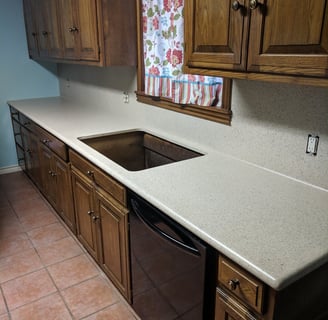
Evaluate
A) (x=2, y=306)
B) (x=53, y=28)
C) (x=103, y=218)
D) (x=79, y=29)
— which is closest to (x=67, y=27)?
(x=79, y=29)

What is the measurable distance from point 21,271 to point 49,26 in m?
2.17

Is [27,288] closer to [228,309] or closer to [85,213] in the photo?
[85,213]

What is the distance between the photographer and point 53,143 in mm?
2537

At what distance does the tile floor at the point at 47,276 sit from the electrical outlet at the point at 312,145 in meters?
1.37

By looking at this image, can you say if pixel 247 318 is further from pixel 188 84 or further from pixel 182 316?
pixel 188 84

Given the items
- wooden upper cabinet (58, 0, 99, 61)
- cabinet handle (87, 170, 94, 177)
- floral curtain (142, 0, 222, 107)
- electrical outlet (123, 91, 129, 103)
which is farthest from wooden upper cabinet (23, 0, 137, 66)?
cabinet handle (87, 170, 94, 177)

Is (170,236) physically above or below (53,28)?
below

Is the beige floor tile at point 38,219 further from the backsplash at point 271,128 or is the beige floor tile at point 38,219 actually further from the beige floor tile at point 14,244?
the backsplash at point 271,128

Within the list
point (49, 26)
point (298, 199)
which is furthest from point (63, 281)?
point (49, 26)

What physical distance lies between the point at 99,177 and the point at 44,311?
88cm

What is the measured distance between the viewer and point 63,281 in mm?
2199

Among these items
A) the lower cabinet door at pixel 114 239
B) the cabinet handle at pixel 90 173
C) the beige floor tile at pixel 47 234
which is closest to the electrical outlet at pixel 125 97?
the cabinet handle at pixel 90 173

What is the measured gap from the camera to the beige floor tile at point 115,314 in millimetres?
1908

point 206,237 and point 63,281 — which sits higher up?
point 206,237
